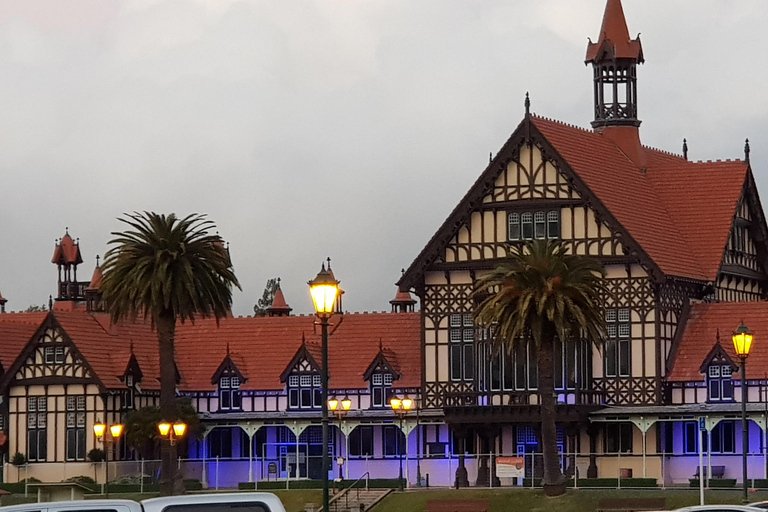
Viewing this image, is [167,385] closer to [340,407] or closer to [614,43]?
[340,407]

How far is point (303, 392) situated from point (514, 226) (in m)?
14.0

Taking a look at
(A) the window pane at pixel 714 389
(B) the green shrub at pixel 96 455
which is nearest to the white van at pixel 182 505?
(A) the window pane at pixel 714 389

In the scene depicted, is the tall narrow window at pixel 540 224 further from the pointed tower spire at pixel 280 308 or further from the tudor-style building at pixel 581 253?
the pointed tower spire at pixel 280 308

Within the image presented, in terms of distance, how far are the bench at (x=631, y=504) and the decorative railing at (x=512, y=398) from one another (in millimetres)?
10257

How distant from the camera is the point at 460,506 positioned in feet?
245

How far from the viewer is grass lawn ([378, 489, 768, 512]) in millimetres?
72062

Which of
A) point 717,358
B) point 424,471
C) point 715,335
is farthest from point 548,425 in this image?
point 424,471

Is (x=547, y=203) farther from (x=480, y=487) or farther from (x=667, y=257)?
(x=480, y=487)

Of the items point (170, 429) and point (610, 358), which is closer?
point (170, 429)

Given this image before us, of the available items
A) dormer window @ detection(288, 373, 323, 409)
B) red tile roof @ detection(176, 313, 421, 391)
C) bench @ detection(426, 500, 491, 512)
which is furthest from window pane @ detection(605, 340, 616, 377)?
dormer window @ detection(288, 373, 323, 409)

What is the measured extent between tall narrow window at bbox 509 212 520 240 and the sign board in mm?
10390

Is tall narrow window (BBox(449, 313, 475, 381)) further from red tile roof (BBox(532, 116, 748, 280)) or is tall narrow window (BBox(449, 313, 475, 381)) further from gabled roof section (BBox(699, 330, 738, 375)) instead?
gabled roof section (BBox(699, 330, 738, 375))

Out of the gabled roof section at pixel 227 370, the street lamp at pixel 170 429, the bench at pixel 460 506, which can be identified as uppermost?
the gabled roof section at pixel 227 370

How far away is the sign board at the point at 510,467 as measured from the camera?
81500 millimetres
